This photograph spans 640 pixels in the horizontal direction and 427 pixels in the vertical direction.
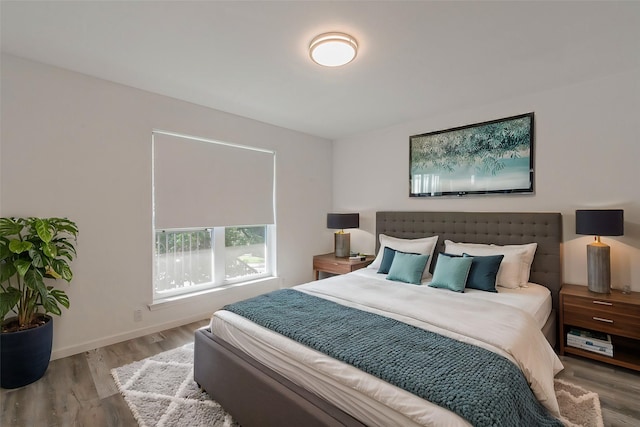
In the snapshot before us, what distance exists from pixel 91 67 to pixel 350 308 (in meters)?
2.96

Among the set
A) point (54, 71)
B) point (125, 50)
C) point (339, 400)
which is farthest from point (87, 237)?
point (339, 400)

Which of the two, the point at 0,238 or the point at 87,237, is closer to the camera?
the point at 0,238

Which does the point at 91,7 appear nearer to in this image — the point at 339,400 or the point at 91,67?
the point at 91,67

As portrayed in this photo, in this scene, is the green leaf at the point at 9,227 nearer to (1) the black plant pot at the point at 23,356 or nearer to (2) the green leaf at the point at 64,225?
(2) the green leaf at the point at 64,225

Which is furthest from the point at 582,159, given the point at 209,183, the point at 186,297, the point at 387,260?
the point at 186,297

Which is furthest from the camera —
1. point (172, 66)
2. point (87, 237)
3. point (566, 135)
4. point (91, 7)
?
point (566, 135)

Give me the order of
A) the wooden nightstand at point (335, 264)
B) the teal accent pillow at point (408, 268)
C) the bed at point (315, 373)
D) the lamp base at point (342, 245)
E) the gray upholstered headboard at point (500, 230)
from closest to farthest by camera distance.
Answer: the bed at point (315, 373)
the gray upholstered headboard at point (500, 230)
the teal accent pillow at point (408, 268)
the wooden nightstand at point (335, 264)
the lamp base at point (342, 245)

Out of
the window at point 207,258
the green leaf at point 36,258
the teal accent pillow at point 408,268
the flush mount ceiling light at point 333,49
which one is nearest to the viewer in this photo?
the flush mount ceiling light at point 333,49

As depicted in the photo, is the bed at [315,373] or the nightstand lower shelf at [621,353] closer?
the bed at [315,373]

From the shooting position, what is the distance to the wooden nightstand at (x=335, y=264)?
4.00 meters

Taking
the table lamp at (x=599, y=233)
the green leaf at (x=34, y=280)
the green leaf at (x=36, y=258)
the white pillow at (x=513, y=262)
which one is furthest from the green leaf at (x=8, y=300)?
the table lamp at (x=599, y=233)

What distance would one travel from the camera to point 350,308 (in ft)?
7.25

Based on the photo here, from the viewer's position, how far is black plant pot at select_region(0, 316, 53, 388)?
206cm

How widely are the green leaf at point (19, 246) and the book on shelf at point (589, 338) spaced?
440cm
